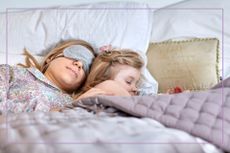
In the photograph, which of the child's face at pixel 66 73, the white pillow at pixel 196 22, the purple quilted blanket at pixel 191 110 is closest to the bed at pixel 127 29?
the white pillow at pixel 196 22

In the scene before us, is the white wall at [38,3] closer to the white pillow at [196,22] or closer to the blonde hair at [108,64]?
the white pillow at [196,22]

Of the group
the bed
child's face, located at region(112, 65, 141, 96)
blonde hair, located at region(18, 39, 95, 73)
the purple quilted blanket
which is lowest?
the purple quilted blanket

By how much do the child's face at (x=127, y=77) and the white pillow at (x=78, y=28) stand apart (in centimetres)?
13

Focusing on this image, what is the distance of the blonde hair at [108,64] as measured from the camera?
1.20 metres

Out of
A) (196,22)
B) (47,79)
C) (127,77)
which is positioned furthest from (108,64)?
(196,22)

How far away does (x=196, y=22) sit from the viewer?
53.1 inches

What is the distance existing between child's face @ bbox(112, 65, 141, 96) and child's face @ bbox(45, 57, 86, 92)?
112mm

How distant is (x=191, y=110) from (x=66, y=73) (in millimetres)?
606

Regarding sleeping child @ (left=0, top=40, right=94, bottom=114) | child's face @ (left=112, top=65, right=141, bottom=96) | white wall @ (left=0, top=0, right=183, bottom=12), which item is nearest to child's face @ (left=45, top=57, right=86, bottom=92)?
sleeping child @ (left=0, top=40, right=94, bottom=114)

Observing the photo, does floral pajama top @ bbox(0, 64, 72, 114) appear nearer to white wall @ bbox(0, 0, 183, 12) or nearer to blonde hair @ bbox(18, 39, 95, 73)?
blonde hair @ bbox(18, 39, 95, 73)

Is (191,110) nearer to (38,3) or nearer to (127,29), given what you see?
(127,29)

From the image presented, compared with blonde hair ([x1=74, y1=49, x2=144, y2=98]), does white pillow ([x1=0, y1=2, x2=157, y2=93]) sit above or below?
above

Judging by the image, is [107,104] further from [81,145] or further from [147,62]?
[147,62]

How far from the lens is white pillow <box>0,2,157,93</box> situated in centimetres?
133
